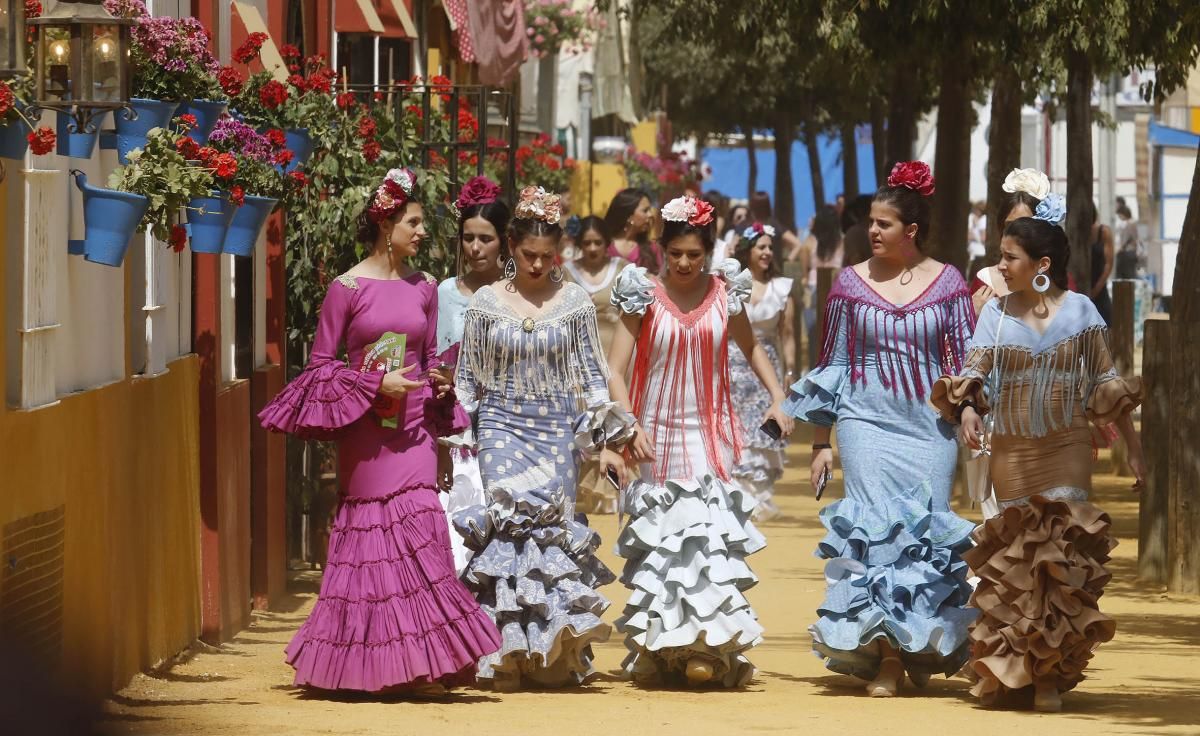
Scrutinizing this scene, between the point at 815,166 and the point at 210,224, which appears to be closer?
the point at 210,224

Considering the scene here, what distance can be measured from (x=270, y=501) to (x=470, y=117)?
3.25 m

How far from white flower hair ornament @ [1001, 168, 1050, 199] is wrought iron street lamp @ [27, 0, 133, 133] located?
13.6 feet

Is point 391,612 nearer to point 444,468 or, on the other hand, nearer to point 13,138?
point 444,468

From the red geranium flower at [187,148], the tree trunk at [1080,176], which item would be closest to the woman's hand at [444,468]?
the red geranium flower at [187,148]

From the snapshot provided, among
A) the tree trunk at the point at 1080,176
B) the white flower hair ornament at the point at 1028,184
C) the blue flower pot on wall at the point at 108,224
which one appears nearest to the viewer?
the blue flower pot on wall at the point at 108,224

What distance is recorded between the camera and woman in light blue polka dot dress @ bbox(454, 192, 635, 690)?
858cm

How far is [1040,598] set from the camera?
8.05 m

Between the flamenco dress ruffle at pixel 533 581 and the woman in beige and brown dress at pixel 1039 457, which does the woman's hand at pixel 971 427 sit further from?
the flamenco dress ruffle at pixel 533 581

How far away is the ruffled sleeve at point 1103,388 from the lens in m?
8.12

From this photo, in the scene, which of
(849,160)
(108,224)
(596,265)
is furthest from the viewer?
(849,160)

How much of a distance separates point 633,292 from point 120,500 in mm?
2232

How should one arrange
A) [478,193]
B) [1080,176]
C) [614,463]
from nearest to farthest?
[614,463], [478,193], [1080,176]

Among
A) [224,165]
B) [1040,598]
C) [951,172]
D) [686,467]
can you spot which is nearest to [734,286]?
[686,467]

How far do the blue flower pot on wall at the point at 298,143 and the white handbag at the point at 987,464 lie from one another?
322cm
